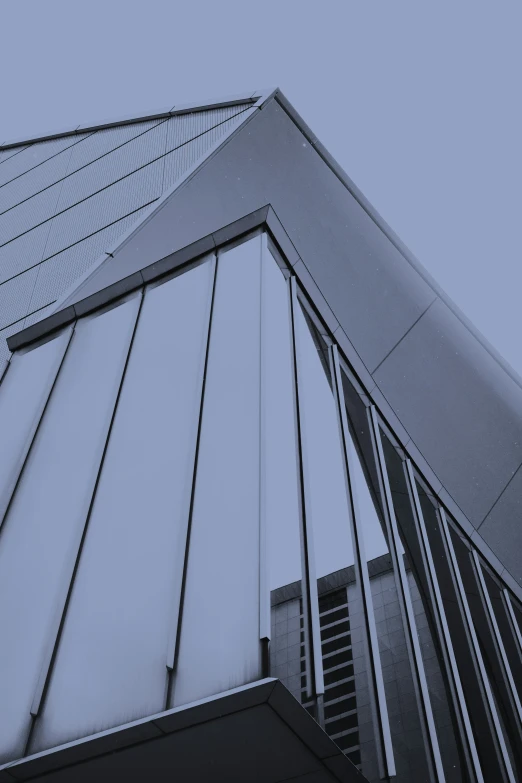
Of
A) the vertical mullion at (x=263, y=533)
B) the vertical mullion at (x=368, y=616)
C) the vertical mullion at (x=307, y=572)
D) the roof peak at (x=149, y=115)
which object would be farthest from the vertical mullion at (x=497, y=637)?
the roof peak at (x=149, y=115)

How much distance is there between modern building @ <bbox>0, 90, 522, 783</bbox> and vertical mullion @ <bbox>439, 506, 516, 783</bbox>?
0.04 metres

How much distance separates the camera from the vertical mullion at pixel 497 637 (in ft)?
32.7

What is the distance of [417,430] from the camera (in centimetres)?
1218

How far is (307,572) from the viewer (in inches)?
225

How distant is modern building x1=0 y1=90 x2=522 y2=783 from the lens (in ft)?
17.1

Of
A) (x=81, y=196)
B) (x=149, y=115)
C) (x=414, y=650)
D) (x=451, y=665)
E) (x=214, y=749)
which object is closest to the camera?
(x=214, y=749)

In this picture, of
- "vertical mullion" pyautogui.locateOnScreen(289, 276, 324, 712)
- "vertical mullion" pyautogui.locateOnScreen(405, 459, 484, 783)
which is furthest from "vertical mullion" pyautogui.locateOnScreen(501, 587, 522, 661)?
"vertical mullion" pyautogui.locateOnScreen(289, 276, 324, 712)

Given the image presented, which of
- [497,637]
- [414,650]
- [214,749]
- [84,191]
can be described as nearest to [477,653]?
[497,637]

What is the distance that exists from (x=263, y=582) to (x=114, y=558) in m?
1.54

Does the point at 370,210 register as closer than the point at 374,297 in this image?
No

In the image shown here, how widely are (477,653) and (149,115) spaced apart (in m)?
11.8

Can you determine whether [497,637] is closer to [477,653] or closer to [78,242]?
[477,653]

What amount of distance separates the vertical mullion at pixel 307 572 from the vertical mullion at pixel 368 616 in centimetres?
75

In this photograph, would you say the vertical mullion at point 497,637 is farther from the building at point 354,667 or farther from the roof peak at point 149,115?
the roof peak at point 149,115
